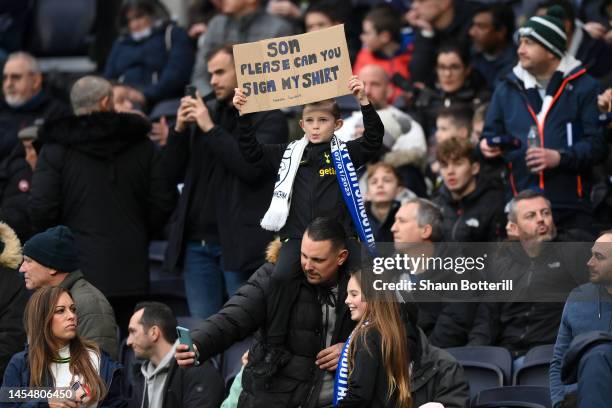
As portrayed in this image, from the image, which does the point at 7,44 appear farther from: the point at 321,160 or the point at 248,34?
the point at 321,160

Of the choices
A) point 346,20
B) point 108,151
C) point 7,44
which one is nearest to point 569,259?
point 108,151

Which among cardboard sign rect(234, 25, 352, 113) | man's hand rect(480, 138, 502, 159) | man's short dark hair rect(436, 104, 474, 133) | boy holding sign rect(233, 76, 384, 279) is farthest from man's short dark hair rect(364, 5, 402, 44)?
boy holding sign rect(233, 76, 384, 279)

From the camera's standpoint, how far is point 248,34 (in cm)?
1236

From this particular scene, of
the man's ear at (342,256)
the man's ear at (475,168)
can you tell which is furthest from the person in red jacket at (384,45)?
the man's ear at (342,256)

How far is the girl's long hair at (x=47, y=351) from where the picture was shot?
808 cm

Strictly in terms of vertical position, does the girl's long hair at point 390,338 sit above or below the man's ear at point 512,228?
below

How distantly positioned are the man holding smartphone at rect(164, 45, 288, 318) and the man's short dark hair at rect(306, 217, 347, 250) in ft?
4.99

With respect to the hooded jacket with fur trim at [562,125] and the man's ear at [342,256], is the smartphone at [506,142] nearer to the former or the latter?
the hooded jacket with fur trim at [562,125]

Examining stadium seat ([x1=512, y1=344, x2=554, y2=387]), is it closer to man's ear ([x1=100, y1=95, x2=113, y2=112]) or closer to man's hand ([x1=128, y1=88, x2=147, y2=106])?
man's ear ([x1=100, y1=95, x2=113, y2=112])

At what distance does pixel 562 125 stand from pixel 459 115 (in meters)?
1.28

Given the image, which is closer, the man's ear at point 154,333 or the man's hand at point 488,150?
the man's ear at point 154,333

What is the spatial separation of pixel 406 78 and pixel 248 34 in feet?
4.60

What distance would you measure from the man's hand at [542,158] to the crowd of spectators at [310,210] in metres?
0.01

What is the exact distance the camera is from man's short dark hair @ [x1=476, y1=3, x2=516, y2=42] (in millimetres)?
12312
